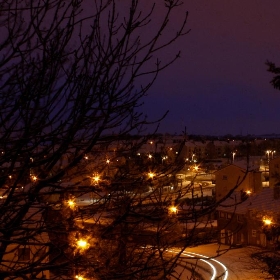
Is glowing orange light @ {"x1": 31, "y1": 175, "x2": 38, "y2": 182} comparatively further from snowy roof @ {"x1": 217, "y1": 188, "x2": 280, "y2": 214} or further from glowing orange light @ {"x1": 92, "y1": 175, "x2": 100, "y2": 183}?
snowy roof @ {"x1": 217, "y1": 188, "x2": 280, "y2": 214}

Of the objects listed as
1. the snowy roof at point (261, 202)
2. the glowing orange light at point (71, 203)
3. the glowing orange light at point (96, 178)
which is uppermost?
the glowing orange light at point (96, 178)

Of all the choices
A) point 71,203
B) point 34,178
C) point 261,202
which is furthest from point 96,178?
point 261,202

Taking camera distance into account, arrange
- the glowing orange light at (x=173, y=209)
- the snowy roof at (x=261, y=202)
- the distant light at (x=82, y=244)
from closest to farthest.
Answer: the distant light at (x=82, y=244) < the glowing orange light at (x=173, y=209) < the snowy roof at (x=261, y=202)

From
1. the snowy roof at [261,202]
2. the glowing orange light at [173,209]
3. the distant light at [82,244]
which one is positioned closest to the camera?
the distant light at [82,244]

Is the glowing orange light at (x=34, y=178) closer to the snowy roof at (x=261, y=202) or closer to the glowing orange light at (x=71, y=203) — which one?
the glowing orange light at (x=71, y=203)

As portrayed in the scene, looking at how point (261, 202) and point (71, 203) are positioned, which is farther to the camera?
point (261, 202)

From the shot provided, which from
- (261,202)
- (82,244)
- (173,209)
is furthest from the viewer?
(261,202)

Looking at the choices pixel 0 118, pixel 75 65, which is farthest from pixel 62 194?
pixel 75 65

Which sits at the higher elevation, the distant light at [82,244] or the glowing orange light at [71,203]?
the glowing orange light at [71,203]

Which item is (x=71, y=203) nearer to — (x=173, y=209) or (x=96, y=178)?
(x=96, y=178)

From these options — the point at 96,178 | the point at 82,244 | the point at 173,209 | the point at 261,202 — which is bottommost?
the point at 261,202

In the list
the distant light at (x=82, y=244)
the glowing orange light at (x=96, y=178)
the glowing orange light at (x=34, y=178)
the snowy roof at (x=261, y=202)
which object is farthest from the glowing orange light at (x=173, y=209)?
the snowy roof at (x=261, y=202)

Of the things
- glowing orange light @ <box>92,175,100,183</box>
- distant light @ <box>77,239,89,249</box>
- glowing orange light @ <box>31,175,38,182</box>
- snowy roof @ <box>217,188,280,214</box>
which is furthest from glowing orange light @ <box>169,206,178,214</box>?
snowy roof @ <box>217,188,280,214</box>

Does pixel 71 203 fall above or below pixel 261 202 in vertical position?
above
